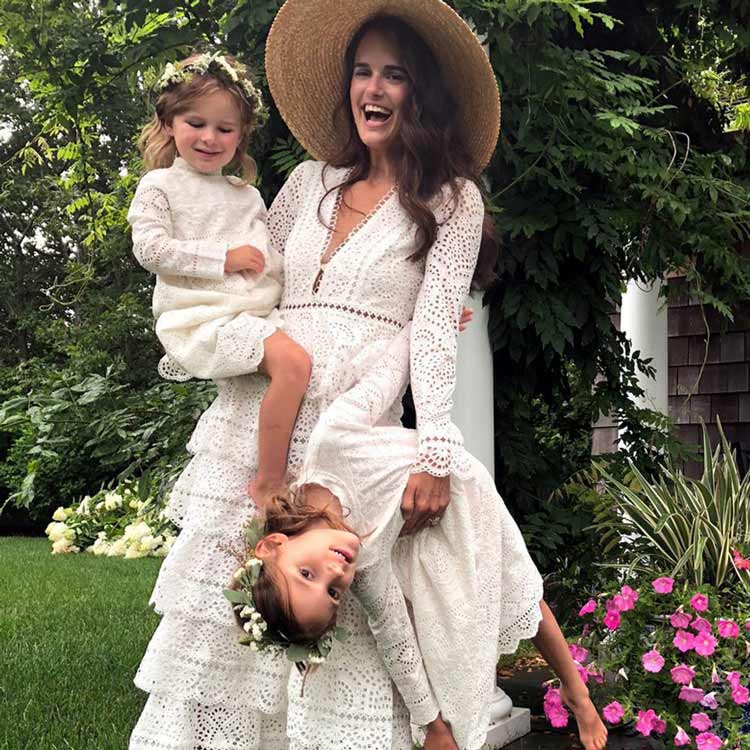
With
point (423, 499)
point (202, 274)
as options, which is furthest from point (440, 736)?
point (202, 274)

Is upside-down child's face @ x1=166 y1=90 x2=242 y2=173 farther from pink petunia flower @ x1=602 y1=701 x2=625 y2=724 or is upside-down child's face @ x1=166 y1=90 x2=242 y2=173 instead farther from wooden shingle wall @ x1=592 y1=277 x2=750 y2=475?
wooden shingle wall @ x1=592 y1=277 x2=750 y2=475

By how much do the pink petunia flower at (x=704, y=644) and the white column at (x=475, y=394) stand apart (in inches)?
30.4

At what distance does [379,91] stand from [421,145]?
0.14 meters

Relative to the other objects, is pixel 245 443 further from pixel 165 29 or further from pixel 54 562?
pixel 54 562

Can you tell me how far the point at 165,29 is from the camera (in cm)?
328

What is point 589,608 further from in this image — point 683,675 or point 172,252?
point 172,252

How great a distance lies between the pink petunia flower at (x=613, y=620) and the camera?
312cm

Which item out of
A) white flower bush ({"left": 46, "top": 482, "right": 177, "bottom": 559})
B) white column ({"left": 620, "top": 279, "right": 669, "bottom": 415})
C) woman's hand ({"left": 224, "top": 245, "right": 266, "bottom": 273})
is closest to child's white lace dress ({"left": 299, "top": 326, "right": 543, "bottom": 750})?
woman's hand ({"left": 224, "top": 245, "right": 266, "bottom": 273})

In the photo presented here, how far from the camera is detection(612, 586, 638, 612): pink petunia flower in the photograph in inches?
122

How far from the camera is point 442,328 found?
204cm

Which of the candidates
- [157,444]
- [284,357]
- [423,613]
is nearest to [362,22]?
[284,357]

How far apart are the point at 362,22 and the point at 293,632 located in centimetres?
130

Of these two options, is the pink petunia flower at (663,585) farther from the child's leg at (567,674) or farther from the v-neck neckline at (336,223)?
the v-neck neckline at (336,223)

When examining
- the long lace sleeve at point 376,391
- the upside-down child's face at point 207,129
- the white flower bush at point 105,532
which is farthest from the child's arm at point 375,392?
the white flower bush at point 105,532
